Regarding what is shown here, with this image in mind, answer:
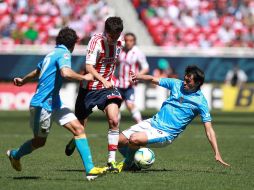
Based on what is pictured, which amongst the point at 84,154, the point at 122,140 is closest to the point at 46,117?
the point at 84,154

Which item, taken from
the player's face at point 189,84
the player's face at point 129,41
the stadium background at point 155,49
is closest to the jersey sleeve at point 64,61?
the player's face at point 189,84

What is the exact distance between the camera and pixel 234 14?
118 ft

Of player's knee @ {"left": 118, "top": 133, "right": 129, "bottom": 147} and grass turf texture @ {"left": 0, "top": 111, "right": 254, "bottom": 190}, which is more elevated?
player's knee @ {"left": 118, "top": 133, "right": 129, "bottom": 147}

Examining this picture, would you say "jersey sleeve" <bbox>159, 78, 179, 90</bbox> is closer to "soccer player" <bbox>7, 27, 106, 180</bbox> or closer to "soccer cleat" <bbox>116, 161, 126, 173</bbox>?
"soccer cleat" <bbox>116, 161, 126, 173</bbox>

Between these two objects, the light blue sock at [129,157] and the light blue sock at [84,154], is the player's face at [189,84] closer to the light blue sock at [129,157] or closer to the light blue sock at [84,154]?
the light blue sock at [129,157]

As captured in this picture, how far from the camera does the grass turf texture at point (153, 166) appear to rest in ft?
31.3

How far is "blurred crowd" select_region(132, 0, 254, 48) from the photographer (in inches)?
1330

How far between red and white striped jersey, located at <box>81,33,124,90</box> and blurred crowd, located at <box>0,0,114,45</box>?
19.8m

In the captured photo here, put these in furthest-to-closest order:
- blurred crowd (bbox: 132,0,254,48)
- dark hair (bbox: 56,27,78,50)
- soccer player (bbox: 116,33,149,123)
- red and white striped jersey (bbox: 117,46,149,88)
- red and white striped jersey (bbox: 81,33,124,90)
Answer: blurred crowd (bbox: 132,0,254,48) → red and white striped jersey (bbox: 117,46,149,88) → soccer player (bbox: 116,33,149,123) → red and white striped jersey (bbox: 81,33,124,90) → dark hair (bbox: 56,27,78,50)

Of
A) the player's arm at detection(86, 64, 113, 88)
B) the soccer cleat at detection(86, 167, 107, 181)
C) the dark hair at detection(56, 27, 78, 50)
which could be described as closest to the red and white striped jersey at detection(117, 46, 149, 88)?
the player's arm at detection(86, 64, 113, 88)

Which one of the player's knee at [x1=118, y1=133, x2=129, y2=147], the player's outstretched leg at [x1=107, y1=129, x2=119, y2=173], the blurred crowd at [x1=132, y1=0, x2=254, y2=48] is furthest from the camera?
the blurred crowd at [x1=132, y1=0, x2=254, y2=48]

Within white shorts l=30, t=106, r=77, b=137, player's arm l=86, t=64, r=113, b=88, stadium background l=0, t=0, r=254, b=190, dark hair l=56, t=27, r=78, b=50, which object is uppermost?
dark hair l=56, t=27, r=78, b=50

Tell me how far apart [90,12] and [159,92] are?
640cm

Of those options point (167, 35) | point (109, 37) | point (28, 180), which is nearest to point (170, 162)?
point (109, 37)
